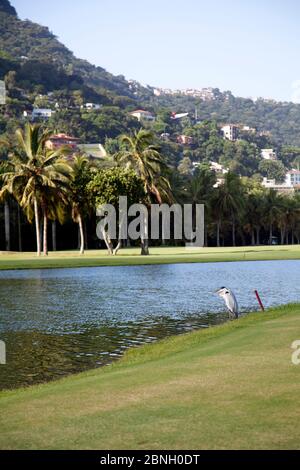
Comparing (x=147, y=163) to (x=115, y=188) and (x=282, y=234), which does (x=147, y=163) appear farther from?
(x=282, y=234)

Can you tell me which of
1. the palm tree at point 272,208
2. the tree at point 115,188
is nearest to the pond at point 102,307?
the tree at point 115,188

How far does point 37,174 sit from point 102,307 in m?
37.0

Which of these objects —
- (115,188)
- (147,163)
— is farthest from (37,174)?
(147,163)

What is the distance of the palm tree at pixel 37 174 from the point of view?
62.1m

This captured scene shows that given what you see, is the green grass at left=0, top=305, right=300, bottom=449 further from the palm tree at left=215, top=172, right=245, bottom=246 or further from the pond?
the palm tree at left=215, top=172, right=245, bottom=246

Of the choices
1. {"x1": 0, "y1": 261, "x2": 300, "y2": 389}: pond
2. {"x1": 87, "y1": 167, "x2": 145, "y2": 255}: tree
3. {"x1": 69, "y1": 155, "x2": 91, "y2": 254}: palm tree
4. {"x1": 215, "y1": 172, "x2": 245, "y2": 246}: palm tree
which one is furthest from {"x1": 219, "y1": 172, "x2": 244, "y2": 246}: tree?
{"x1": 0, "y1": 261, "x2": 300, "y2": 389}: pond

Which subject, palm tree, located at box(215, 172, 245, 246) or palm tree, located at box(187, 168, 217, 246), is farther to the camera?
palm tree, located at box(215, 172, 245, 246)

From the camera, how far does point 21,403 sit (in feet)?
34.2

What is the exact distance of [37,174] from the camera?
2447 inches

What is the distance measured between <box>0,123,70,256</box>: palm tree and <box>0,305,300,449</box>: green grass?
48.4 metres

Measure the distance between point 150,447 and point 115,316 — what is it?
53.6 feet

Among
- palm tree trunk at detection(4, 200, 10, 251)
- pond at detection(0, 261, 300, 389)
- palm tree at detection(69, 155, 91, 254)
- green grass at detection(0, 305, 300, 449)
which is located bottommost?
pond at detection(0, 261, 300, 389)

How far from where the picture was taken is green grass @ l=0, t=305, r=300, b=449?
26.0ft

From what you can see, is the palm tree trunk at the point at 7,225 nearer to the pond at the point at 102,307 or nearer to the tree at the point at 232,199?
the pond at the point at 102,307
